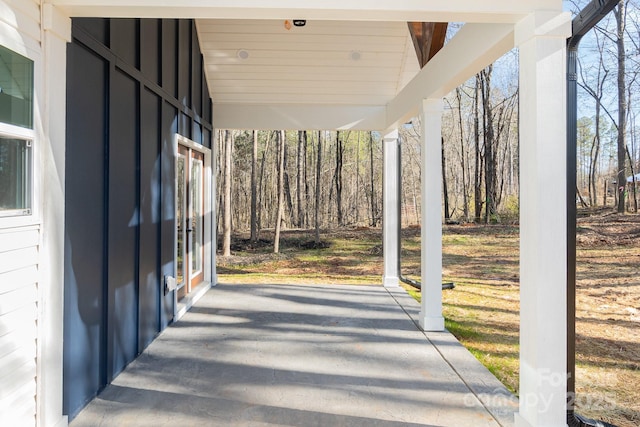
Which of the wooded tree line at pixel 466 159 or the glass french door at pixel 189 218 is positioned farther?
the wooded tree line at pixel 466 159

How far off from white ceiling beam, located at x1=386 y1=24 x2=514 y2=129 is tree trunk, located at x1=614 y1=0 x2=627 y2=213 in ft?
14.8

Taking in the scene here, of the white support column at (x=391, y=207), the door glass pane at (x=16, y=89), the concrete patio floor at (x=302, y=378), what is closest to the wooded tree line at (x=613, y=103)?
the white support column at (x=391, y=207)

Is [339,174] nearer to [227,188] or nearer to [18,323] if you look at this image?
[227,188]

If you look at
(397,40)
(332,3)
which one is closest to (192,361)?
(332,3)

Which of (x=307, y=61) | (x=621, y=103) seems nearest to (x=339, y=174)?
(x=621, y=103)

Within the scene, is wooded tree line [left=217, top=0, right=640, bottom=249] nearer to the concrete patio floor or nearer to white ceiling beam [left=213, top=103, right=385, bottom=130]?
white ceiling beam [left=213, top=103, right=385, bottom=130]

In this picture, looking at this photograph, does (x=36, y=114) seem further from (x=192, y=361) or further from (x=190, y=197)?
(x=190, y=197)

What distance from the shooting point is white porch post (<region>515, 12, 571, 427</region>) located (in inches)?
91.2

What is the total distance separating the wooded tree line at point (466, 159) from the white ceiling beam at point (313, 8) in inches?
259

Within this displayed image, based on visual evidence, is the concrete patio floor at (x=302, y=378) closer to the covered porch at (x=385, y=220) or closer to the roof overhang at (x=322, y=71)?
the covered porch at (x=385, y=220)

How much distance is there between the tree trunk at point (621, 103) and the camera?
7375mm

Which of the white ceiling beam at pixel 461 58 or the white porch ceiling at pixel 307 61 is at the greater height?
the white porch ceiling at pixel 307 61

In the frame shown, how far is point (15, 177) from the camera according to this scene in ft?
6.98

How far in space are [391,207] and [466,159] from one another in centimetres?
1217
